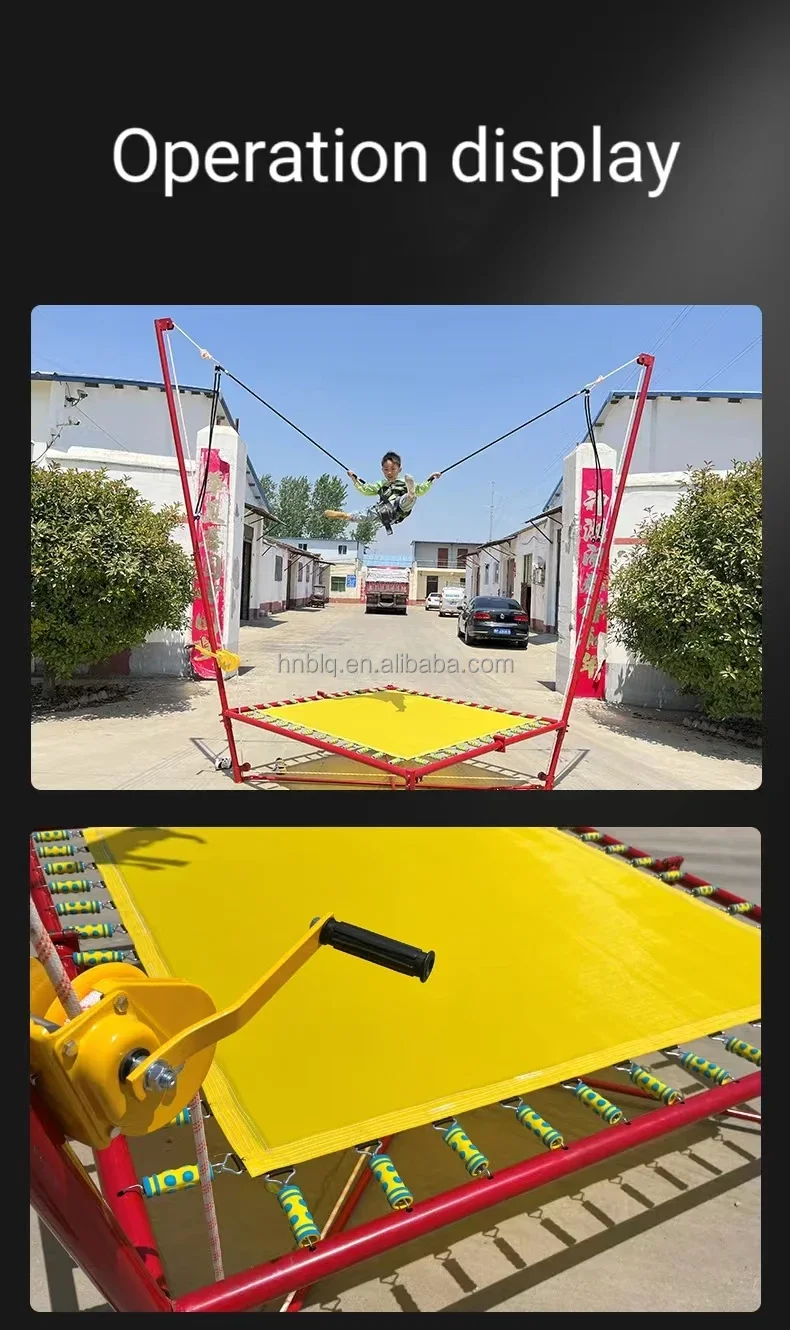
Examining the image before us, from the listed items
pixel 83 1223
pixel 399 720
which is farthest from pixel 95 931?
pixel 399 720

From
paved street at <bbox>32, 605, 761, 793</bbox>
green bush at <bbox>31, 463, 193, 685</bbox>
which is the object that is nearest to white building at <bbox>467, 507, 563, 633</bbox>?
paved street at <bbox>32, 605, 761, 793</bbox>

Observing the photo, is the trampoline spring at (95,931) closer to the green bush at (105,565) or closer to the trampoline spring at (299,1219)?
the trampoline spring at (299,1219)

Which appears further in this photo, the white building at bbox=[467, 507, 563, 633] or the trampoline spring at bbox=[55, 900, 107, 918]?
the white building at bbox=[467, 507, 563, 633]

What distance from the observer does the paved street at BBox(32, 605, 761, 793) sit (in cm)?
169

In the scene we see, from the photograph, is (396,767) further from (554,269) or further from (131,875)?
(554,269)

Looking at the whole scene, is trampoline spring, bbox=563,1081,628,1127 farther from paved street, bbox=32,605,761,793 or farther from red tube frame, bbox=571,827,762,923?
red tube frame, bbox=571,827,762,923

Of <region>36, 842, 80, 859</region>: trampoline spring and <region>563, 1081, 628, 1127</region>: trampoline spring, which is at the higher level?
<region>36, 842, 80, 859</region>: trampoline spring

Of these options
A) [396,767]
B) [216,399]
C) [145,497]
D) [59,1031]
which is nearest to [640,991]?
[396,767]

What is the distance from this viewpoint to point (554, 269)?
0.91 m

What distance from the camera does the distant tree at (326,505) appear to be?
1565 millimetres

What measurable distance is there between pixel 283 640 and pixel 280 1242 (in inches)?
52.9

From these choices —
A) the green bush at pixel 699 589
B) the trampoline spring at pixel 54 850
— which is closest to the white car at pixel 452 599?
the green bush at pixel 699 589

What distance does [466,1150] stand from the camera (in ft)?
3.21

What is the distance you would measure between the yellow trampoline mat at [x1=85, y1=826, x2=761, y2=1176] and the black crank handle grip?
1.27ft
